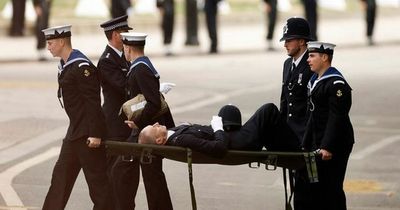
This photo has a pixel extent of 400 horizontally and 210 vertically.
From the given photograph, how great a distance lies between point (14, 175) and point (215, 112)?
5.42 m

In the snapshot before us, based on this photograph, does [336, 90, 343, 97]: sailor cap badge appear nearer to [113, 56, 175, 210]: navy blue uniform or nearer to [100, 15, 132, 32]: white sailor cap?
[113, 56, 175, 210]: navy blue uniform

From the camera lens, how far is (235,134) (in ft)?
33.4

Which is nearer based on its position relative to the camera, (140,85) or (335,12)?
(140,85)

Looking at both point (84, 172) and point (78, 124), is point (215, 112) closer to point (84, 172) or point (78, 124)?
point (84, 172)

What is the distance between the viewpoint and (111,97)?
37.1 ft

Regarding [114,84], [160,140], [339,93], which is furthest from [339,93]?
[114,84]

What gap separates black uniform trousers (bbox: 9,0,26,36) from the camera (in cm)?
3262

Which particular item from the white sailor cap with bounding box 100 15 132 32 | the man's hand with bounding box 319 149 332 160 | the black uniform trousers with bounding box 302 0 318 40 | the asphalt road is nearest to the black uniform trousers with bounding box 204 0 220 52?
the asphalt road

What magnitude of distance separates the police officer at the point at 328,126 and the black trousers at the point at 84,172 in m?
1.63

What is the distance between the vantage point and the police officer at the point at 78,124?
10.3 m

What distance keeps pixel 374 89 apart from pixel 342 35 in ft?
44.6

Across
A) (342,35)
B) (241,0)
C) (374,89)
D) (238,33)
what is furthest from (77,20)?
(374,89)

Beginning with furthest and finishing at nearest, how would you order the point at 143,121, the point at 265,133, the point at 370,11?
the point at 370,11, the point at 143,121, the point at 265,133

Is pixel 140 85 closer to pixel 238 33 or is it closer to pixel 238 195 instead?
pixel 238 195
